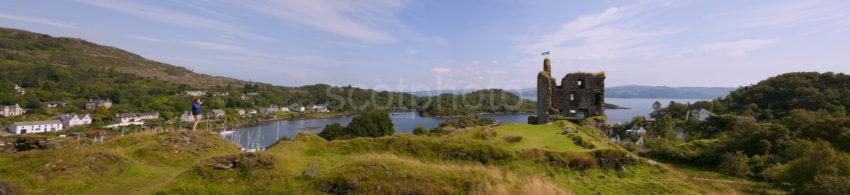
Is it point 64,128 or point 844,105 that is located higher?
point 844,105

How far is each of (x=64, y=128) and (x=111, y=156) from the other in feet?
272

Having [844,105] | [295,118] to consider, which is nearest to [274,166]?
[844,105]

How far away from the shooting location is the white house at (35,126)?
62469mm

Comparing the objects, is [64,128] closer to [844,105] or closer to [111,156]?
[111,156]

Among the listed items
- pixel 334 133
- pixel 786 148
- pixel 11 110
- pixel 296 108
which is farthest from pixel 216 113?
pixel 786 148

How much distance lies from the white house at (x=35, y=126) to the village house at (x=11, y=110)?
58.2 feet

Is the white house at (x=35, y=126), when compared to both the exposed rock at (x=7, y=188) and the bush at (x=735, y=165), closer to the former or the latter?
the exposed rock at (x=7, y=188)

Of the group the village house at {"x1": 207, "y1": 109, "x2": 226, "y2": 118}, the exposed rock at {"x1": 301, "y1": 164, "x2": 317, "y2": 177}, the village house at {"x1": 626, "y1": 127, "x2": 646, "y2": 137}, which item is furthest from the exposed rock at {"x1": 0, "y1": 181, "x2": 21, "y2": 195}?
the village house at {"x1": 207, "y1": 109, "x2": 226, "y2": 118}

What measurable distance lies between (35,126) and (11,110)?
2545 cm

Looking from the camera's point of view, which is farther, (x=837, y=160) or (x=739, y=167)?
(x=739, y=167)

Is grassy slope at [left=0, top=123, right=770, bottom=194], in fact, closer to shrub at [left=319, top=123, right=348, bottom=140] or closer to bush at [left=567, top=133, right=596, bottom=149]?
bush at [left=567, top=133, right=596, bottom=149]

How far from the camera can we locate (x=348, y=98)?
186625 millimetres

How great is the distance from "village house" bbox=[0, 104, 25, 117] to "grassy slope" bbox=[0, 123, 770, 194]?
9872 centimetres

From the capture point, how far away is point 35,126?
66.8 metres
